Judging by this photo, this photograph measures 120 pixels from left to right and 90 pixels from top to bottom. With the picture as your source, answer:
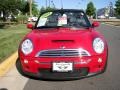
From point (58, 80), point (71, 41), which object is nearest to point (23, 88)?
point (58, 80)

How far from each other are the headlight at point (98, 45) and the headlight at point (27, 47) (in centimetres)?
131

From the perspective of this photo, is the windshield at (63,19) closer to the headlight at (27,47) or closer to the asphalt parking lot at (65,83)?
the headlight at (27,47)

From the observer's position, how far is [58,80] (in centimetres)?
688

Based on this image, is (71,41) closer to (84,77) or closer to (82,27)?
(84,77)

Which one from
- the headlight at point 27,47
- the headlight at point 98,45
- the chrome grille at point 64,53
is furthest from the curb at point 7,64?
the headlight at point 98,45

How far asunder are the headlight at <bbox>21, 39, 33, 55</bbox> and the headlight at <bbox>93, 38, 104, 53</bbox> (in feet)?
4.31

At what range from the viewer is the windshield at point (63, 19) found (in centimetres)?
809

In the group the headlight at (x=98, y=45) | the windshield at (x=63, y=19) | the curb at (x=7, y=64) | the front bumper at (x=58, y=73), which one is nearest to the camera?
the front bumper at (x=58, y=73)

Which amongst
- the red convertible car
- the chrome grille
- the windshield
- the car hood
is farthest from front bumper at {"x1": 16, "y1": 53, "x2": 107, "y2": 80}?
the windshield

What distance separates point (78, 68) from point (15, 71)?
214 centimetres

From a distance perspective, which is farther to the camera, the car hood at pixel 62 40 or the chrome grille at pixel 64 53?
the car hood at pixel 62 40

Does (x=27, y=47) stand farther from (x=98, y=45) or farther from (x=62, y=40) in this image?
(x=98, y=45)

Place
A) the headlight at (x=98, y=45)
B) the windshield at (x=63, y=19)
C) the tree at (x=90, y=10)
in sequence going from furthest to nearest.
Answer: the tree at (x=90, y=10)
the windshield at (x=63, y=19)
the headlight at (x=98, y=45)

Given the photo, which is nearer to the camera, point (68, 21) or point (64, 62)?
point (64, 62)
